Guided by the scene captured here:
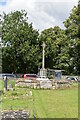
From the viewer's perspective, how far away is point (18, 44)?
40.6m

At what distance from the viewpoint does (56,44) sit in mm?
43594

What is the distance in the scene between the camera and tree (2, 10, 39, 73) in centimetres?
3969

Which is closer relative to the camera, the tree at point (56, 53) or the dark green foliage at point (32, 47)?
the dark green foliage at point (32, 47)

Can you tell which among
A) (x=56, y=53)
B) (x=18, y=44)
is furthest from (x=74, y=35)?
(x=18, y=44)

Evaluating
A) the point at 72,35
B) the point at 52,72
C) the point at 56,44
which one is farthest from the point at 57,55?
the point at 52,72

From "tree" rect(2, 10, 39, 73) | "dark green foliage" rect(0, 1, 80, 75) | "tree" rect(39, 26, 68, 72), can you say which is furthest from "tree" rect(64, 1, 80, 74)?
"tree" rect(2, 10, 39, 73)

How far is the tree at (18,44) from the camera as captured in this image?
39.7 meters

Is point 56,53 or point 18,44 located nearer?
point 18,44

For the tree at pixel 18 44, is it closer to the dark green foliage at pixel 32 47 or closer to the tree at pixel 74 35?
the dark green foliage at pixel 32 47

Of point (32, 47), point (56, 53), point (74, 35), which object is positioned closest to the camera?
point (74, 35)

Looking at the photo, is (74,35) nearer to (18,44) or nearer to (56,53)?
(56,53)

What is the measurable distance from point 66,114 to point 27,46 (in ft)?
100

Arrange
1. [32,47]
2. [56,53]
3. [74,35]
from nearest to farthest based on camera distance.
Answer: [74,35], [32,47], [56,53]

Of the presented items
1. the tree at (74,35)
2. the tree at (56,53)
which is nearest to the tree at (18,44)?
the tree at (56,53)
